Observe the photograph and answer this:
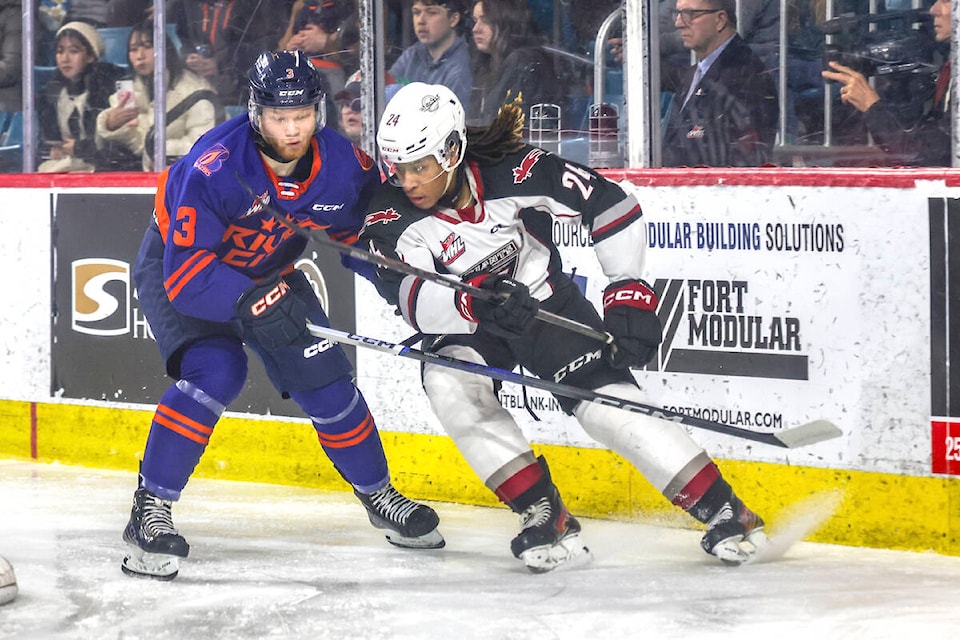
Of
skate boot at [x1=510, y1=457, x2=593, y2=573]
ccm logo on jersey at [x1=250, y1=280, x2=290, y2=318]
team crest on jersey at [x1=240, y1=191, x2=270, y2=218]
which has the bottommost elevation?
skate boot at [x1=510, y1=457, x2=593, y2=573]

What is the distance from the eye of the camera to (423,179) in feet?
11.0

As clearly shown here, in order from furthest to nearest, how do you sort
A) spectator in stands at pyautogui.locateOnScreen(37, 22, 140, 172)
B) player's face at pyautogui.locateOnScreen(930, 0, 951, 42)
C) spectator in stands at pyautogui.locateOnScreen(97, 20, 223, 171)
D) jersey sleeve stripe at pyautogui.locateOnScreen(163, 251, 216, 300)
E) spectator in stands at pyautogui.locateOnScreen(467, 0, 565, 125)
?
spectator in stands at pyautogui.locateOnScreen(37, 22, 140, 172), spectator in stands at pyautogui.locateOnScreen(97, 20, 223, 171), spectator in stands at pyautogui.locateOnScreen(467, 0, 565, 125), player's face at pyautogui.locateOnScreen(930, 0, 951, 42), jersey sleeve stripe at pyautogui.locateOnScreen(163, 251, 216, 300)

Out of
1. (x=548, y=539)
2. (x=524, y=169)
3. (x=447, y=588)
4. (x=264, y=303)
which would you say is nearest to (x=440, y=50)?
(x=524, y=169)

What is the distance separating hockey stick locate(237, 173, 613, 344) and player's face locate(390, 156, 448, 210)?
0.15 m

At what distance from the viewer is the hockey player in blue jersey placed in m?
3.36

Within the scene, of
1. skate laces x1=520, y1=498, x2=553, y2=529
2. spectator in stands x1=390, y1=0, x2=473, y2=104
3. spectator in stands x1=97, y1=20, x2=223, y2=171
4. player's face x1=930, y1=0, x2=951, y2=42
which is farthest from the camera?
spectator in stands x1=97, y1=20, x2=223, y2=171

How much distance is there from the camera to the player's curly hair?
3490mm

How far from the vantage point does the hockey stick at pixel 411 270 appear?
130 inches

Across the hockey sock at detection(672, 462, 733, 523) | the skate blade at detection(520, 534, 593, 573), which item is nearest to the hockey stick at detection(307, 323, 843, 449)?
the hockey sock at detection(672, 462, 733, 523)

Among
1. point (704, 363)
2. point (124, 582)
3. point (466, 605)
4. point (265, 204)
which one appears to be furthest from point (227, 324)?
point (704, 363)

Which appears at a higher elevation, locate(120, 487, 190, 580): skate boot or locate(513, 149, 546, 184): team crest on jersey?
locate(513, 149, 546, 184): team crest on jersey

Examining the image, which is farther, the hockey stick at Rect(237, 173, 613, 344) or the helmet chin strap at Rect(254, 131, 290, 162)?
the helmet chin strap at Rect(254, 131, 290, 162)

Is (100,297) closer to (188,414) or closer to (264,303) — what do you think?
(188,414)

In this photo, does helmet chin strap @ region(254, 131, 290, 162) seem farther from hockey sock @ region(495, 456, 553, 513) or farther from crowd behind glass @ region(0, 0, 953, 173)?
crowd behind glass @ region(0, 0, 953, 173)
